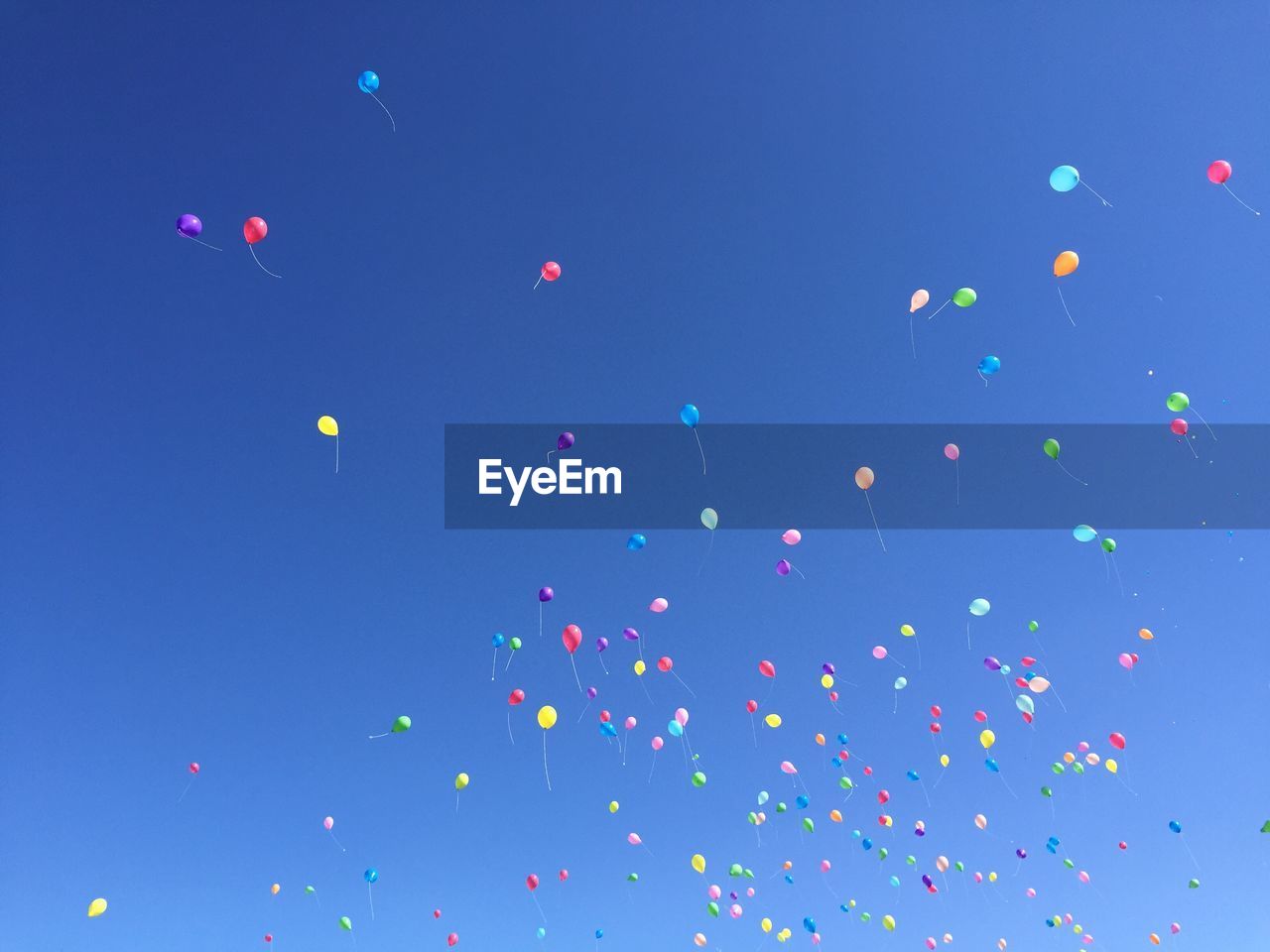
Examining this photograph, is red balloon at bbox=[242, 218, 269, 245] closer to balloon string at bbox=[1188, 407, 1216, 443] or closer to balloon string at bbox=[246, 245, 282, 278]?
balloon string at bbox=[246, 245, 282, 278]

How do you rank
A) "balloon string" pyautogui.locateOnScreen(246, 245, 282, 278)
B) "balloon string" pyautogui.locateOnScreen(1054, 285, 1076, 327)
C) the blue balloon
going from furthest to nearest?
"balloon string" pyautogui.locateOnScreen(1054, 285, 1076, 327)
"balloon string" pyautogui.locateOnScreen(246, 245, 282, 278)
the blue balloon

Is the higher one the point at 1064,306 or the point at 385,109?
the point at 385,109

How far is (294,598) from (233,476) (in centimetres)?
66

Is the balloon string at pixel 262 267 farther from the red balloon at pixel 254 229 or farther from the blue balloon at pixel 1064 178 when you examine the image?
the blue balloon at pixel 1064 178

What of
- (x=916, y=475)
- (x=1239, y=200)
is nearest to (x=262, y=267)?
(x=916, y=475)

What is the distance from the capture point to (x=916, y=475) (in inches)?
172

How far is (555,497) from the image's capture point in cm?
431

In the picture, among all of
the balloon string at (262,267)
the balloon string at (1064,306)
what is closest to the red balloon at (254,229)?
the balloon string at (262,267)

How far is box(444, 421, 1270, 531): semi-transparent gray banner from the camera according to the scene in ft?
14.2

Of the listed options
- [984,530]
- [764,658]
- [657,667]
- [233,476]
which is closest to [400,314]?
[233,476]

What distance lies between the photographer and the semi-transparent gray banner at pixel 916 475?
4.34m

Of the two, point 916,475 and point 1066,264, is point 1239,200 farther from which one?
point 916,475

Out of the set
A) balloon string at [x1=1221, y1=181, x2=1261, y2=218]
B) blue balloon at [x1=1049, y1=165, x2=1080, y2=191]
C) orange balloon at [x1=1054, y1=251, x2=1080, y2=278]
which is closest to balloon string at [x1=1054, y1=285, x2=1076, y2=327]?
orange balloon at [x1=1054, y1=251, x2=1080, y2=278]

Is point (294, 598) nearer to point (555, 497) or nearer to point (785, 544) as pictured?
point (555, 497)
